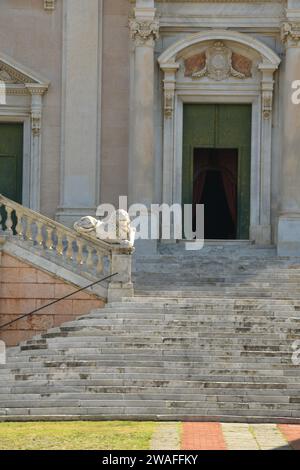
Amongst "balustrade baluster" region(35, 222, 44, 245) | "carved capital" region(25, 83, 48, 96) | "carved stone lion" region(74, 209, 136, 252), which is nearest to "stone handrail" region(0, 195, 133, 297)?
"balustrade baluster" region(35, 222, 44, 245)

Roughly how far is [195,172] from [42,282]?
289 inches

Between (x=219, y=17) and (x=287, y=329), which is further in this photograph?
(x=219, y=17)

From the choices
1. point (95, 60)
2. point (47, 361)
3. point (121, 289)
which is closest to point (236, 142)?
point (95, 60)

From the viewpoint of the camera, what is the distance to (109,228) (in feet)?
88.2

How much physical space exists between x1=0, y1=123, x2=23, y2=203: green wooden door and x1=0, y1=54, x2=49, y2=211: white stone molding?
Result: 11.5 inches

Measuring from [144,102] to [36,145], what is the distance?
9.81 ft

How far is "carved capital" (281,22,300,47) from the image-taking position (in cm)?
3051

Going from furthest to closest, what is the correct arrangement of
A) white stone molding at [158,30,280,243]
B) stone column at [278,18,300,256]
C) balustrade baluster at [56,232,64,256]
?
white stone molding at [158,30,280,243] < stone column at [278,18,300,256] < balustrade baluster at [56,232,64,256]

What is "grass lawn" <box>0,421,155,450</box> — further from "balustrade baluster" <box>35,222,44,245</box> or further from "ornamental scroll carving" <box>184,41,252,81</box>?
"ornamental scroll carving" <box>184,41,252,81</box>

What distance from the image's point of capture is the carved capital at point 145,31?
30.6 m

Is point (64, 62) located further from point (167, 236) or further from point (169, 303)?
point (169, 303)

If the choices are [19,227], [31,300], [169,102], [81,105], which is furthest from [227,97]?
[31,300]

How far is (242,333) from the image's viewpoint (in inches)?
963

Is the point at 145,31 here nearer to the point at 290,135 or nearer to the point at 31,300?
the point at 290,135
